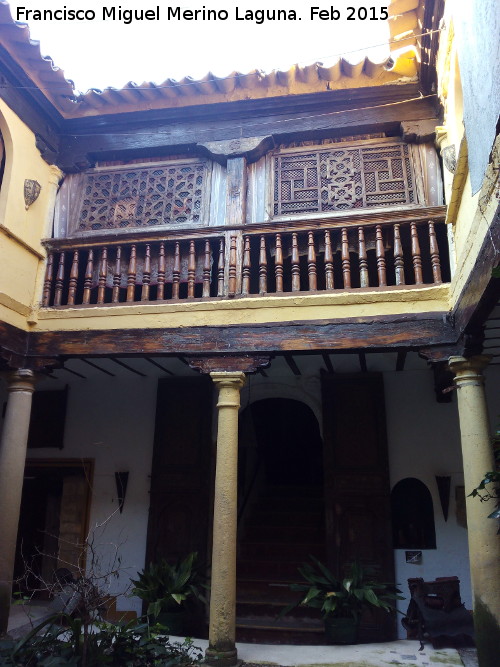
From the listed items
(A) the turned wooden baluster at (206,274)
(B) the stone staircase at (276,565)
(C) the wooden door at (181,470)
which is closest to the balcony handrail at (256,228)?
(A) the turned wooden baluster at (206,274)

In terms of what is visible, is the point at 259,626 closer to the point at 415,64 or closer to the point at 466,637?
the point at 466,637

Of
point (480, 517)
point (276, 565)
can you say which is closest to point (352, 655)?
point (480, 517)

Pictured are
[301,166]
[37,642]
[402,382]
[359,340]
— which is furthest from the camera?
[402,382]

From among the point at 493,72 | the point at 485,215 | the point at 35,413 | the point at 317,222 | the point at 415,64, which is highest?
the point at 415,64

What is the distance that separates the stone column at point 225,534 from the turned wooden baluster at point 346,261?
1505mm

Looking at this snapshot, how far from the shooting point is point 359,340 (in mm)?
5793

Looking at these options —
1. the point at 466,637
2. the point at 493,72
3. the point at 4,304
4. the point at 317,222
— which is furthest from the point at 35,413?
the point at 493,72

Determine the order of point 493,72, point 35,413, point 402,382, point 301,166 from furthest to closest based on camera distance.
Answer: point 35,413 → point 402,382 → point 301,166 → point 493,72

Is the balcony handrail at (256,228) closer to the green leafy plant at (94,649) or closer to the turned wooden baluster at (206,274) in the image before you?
the turned wooden baluster at (206,274)

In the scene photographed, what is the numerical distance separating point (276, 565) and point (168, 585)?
1.91 meters

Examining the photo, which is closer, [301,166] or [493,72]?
[493,72]

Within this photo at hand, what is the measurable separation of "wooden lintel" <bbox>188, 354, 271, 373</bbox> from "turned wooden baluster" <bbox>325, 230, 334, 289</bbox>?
1041mm

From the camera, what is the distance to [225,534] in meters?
5.60

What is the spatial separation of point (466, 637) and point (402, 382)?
123 inches
